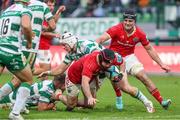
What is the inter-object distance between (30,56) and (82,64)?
5.23 ft

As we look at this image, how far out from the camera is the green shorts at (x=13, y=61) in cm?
1356

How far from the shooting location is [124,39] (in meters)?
17.0

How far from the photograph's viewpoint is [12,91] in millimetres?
15133

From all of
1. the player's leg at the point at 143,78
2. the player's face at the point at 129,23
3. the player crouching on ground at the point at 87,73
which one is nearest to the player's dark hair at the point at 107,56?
the player crouching on ground at the point at 87,73

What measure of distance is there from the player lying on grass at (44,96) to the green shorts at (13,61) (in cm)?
222

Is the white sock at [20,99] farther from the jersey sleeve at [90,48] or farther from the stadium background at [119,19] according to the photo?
the stadium background at [119,19]

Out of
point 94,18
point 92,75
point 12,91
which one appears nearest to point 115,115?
point 92,75

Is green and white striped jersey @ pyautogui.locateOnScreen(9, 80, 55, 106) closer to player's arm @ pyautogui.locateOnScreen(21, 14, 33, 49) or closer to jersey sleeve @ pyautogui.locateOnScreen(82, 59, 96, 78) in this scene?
jersey sleeve @ pyautogui.locateOnScreen(82, 59, 96, 78)

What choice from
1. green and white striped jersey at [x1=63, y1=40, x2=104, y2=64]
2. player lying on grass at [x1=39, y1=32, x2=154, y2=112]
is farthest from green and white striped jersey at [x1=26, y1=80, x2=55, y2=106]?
green and white striped jersey at [x1=63, y1=40, x2=104, y2=64]

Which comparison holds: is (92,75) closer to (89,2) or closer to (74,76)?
(74,76)

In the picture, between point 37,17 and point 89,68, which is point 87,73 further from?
point 37,17

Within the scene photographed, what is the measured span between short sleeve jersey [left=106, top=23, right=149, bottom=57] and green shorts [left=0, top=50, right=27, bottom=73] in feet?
12.5

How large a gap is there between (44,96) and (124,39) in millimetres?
2323

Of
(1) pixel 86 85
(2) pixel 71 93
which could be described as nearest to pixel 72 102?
(2) pixel 71 93
